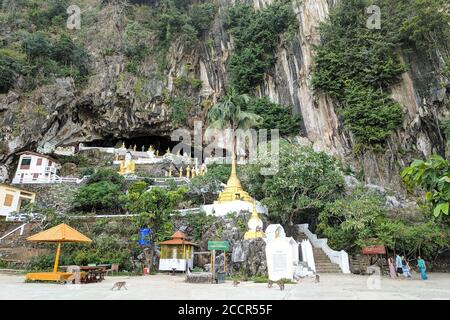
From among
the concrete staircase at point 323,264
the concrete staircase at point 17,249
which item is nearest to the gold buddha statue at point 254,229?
the concrete staircase at point 323,264

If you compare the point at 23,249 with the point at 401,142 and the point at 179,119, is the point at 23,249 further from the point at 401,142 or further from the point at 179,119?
the point at 401,142

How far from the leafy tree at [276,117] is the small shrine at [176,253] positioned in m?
15.9

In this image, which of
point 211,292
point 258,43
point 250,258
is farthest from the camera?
point 258,43

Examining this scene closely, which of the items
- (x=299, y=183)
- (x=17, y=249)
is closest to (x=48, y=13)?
(x=17, y=249)

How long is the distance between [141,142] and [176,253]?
26.0m

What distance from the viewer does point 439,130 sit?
22062mm

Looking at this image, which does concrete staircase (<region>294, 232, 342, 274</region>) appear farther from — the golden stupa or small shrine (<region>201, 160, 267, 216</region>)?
the golden stupa

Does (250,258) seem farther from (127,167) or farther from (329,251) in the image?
(127,167)

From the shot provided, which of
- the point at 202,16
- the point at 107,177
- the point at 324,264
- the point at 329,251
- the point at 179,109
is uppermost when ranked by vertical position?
the point at 202,16

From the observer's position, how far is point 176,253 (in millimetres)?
13133

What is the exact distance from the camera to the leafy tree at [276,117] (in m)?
27.0

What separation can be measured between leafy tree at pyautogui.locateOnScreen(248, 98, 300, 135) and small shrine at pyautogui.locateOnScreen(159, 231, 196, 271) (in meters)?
15.9

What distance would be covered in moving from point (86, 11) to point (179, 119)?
18000mm
